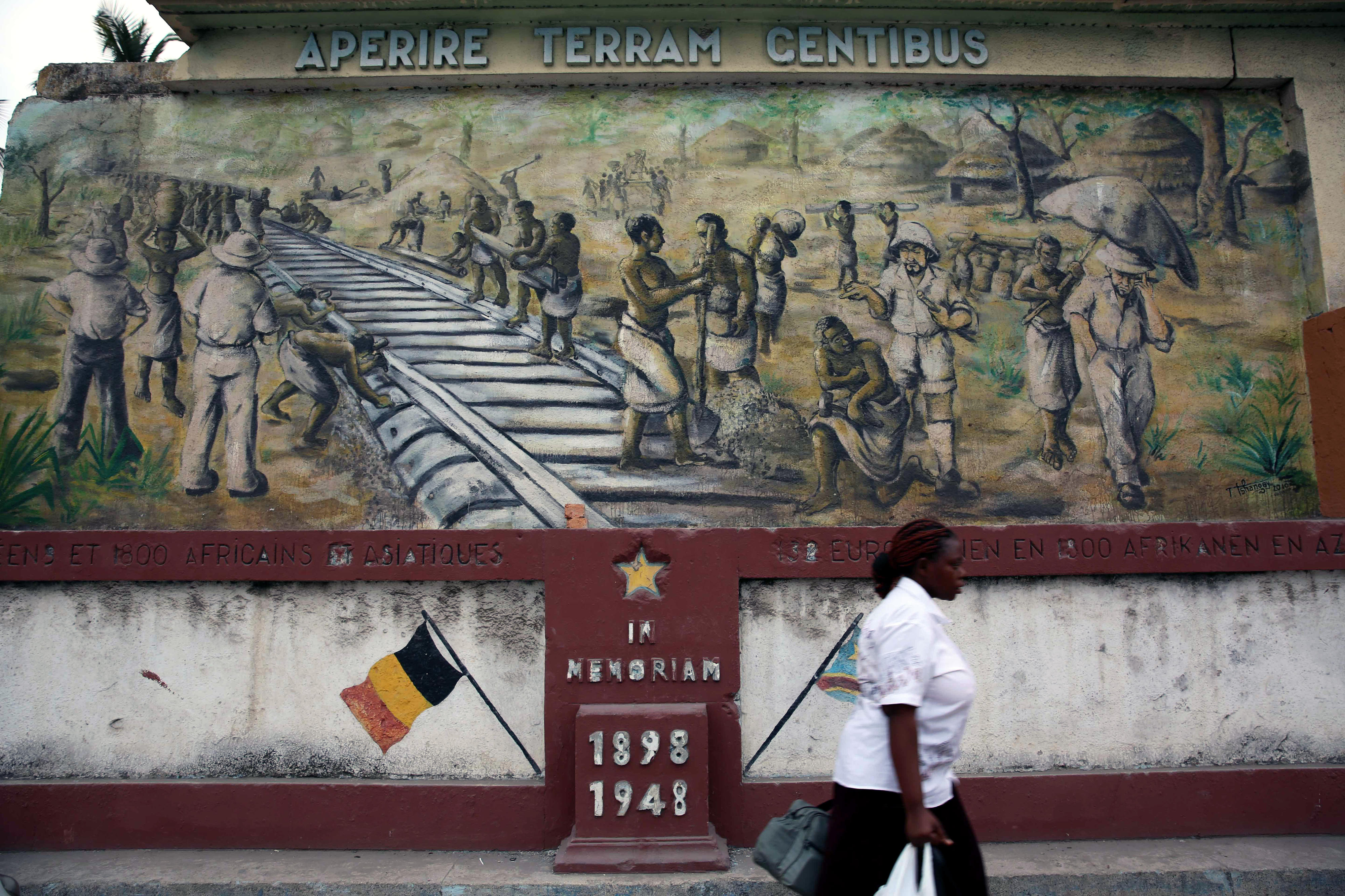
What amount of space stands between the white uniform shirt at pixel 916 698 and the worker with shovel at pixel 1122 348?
4.27 m

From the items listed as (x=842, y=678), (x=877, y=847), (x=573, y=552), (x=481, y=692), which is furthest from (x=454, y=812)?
(x=877, y=847)

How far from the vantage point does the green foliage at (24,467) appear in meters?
6.27

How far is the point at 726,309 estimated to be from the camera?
6.51 m

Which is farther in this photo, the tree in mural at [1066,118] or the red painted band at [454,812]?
the tree in mural at [1066,118]

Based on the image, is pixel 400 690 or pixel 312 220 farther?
pixel 312 220

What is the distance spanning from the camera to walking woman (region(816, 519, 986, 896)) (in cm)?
265

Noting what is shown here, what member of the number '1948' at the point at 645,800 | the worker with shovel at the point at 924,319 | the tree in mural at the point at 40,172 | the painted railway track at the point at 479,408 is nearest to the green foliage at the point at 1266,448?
the worker with shovel at the point at 924,319

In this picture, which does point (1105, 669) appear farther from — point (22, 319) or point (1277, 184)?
point (22, 319)

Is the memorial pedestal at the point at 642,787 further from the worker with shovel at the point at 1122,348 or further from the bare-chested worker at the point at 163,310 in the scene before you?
the bare-chested worker at the point at 163,310

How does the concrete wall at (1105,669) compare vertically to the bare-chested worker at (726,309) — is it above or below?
below

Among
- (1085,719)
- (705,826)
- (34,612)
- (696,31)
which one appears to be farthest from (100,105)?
(1085,719)

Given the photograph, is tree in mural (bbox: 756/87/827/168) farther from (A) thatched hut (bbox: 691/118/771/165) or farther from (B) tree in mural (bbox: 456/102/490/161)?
(B) tree in mural (bbox: 456/102/490/161)
